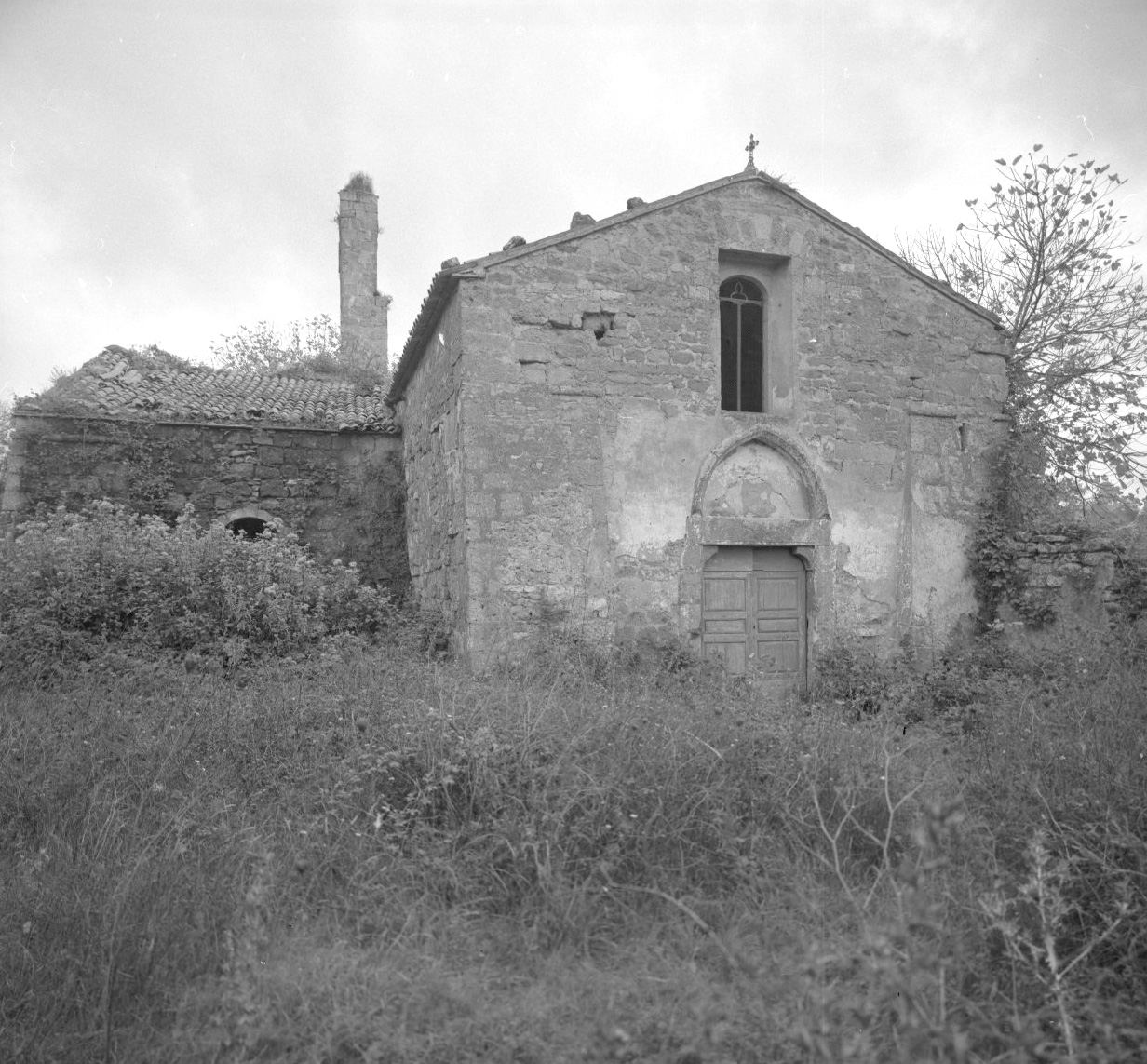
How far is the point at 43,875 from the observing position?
4.13 metres

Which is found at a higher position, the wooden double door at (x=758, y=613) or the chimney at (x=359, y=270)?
the chimney at (x=359, y=270)

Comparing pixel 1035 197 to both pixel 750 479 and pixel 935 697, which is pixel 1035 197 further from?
pixel 935 697

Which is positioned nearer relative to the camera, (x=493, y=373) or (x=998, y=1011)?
(x=998, y=1011)

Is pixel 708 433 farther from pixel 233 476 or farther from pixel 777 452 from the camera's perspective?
pixel 233 476

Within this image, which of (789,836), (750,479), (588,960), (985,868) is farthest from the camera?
(750,479)

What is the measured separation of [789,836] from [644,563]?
4.82m

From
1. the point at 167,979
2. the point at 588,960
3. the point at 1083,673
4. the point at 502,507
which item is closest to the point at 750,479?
the point at 502,507

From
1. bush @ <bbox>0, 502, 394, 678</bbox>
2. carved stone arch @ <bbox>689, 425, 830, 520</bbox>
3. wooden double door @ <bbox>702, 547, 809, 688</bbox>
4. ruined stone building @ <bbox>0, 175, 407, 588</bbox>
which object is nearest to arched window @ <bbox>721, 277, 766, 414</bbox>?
carved stone arch @ <bbox>689, 425, 830, 520</bbox>

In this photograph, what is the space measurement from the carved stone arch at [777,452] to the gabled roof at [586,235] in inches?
95.1

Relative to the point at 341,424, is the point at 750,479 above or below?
below

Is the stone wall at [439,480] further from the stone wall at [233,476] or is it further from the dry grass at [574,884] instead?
the dry grass at [574,884]

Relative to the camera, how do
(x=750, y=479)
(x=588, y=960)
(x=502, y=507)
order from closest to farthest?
(x=588, y=960) < (x=502, y=507) < (x=750, y=479)

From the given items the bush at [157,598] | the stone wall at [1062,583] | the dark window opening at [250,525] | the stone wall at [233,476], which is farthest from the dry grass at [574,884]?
the dark window opening at [250,525]

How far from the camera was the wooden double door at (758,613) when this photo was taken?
9164mm
